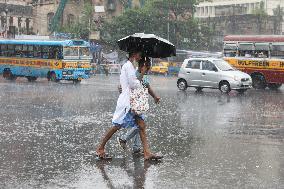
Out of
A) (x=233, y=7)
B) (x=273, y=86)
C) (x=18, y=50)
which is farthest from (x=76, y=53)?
(x=233, y=7)

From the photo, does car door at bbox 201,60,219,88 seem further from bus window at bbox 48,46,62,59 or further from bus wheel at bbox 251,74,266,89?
bus window at bbox 48,46,62,59

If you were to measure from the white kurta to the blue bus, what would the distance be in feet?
82.6

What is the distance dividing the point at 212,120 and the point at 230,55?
16.5 meters

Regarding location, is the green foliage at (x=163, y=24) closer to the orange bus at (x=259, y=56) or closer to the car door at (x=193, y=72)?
the orange bus at (x=259, y=56)

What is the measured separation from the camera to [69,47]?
33.8 metres

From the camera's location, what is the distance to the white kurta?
8.52 metres

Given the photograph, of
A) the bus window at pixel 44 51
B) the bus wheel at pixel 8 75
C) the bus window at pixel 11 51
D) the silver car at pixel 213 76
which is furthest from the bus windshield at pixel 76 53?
the silver car at pixel 213 76

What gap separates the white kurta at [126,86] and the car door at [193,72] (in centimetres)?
1840

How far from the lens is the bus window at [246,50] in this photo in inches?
1155

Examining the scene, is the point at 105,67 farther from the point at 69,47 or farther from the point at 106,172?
the point at 106,172

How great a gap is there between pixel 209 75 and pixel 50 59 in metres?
11.8

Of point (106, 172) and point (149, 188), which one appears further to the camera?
point (106, 172)

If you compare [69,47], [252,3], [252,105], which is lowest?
[252,105]

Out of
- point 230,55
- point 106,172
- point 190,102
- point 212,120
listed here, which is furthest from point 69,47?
point 106,172
